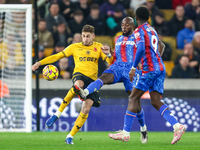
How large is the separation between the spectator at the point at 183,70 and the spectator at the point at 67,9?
12.1 ft

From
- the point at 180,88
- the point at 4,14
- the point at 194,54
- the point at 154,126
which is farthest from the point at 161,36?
the point at 4,14

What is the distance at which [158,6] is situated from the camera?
13.1 meters

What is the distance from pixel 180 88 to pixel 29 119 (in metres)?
4.02

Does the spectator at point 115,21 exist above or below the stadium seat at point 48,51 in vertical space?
above

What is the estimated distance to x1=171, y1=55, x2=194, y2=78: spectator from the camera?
35.1ft

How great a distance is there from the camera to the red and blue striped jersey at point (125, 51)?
670cm

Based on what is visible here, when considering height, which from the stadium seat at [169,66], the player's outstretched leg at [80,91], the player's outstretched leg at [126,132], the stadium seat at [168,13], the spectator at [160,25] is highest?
the stadium seat at [168,13]

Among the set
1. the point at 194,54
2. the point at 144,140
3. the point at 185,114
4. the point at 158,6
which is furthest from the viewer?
the point at 158,6

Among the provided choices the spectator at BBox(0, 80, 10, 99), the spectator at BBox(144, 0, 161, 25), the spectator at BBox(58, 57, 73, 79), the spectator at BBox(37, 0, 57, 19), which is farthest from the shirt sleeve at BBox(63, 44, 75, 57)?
the spectator at BBox(144, 0, 161, 25)

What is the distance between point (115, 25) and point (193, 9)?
2757mm

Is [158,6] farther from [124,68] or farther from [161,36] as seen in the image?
[124,68]

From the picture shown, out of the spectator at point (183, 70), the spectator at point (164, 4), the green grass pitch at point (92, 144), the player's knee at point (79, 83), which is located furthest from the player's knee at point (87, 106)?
the spectator at point (164, 4)

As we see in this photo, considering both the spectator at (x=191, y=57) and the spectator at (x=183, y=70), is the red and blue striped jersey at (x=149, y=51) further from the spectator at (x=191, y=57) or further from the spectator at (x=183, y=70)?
the spectator at (x=191, y=57)

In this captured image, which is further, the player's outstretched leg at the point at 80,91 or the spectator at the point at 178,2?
the spectator at the point at 178,2
